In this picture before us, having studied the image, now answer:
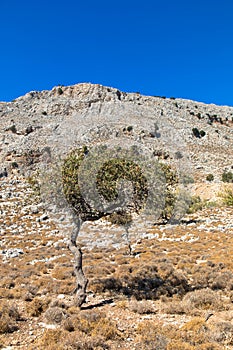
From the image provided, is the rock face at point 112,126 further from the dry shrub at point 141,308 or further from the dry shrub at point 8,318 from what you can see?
the dry shrub at point 8,318

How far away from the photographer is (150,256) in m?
24.0

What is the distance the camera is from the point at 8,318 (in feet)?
35.8

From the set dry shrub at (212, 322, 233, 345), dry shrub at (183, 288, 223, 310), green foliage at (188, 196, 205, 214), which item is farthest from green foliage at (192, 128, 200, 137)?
dry shrub at (212, 322, 233, 345)

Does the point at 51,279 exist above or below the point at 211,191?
below

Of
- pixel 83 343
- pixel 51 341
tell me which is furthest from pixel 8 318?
pixel 83 343

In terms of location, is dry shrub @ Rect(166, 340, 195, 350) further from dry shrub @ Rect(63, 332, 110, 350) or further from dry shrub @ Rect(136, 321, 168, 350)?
dry shrub @ Rect(63, 332, 110, 350)

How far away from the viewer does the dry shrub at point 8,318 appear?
10547 mm

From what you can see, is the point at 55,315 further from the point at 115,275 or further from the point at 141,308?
the point at 115,275

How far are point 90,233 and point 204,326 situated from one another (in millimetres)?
26851

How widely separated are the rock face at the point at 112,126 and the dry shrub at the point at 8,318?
1990 inches

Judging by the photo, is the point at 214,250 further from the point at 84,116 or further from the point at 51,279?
Answer: the point at 84,116

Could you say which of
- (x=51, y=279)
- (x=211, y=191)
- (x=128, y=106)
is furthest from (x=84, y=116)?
(x=51, y=279)

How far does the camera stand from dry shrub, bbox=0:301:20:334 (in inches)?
415

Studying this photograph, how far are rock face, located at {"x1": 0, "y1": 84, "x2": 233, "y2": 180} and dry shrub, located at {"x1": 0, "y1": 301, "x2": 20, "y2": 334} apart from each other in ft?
166
